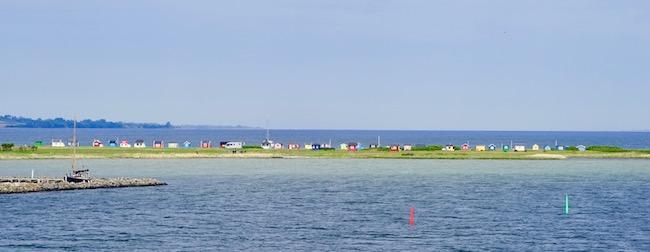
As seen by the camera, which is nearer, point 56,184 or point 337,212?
point 337,212

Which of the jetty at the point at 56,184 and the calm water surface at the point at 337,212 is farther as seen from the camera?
the jetty at the point at 56,184

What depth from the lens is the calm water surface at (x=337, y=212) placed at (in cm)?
7012

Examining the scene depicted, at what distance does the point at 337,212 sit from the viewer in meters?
88.9

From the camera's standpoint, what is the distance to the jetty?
107 meters

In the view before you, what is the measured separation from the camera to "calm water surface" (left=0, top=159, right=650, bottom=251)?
7012 centimetres

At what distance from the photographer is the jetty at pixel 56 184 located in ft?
351

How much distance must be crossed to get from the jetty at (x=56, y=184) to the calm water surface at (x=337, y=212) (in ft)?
9.87

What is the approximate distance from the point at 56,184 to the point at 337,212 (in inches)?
1469

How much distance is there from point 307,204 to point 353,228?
19.3 m

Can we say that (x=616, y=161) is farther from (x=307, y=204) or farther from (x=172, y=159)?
(x=307, y=204)

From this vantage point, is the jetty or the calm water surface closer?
the calm water surface

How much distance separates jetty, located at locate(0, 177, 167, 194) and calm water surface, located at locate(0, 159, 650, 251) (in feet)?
9.87

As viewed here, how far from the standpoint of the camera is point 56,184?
111000 mm

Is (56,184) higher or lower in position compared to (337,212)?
higher
